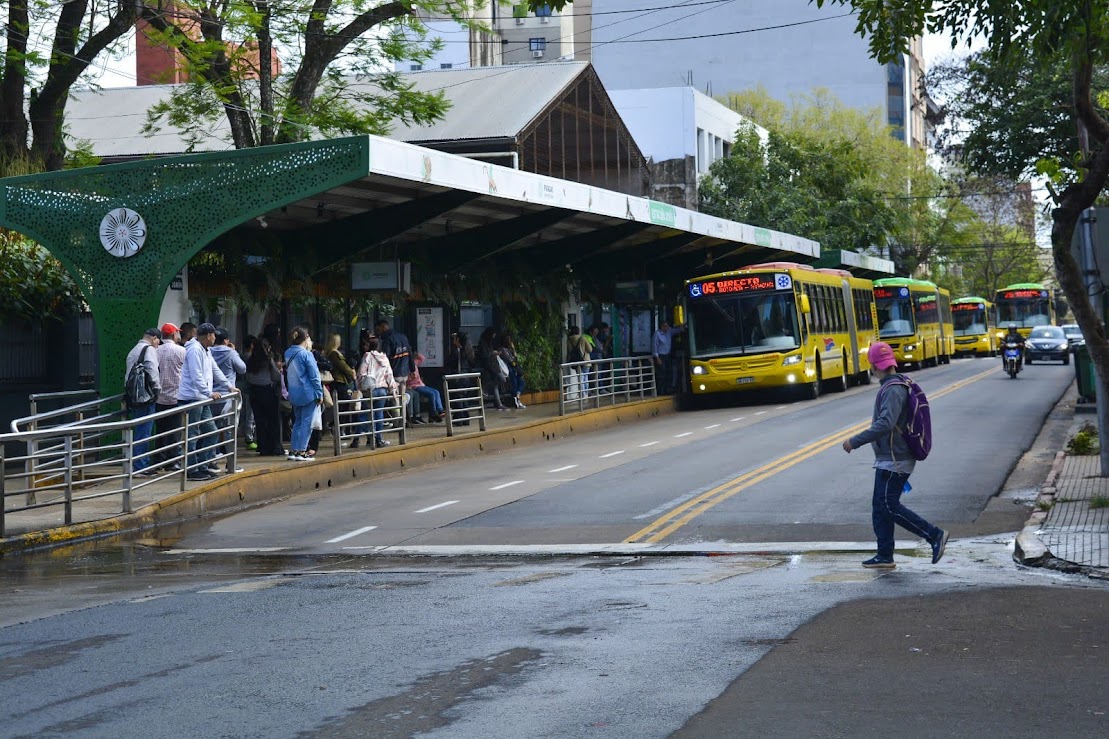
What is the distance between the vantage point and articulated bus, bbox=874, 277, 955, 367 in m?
51.7

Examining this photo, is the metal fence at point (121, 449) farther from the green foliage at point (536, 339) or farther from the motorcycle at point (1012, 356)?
the motorcycle at point (1012, 356)

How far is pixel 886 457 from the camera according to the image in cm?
1105

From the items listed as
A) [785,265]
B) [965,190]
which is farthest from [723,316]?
[965,190]

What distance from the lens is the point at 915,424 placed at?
11.0 metres

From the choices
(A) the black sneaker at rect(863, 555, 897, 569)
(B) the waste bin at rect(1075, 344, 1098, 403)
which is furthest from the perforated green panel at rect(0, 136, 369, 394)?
(B) the waste bin at rect(1075, 344, 1098, 403)

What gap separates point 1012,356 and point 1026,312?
2606 centimetres

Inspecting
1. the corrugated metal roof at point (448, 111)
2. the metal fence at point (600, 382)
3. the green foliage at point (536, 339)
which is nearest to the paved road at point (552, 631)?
the metal fence at point (600, 382)

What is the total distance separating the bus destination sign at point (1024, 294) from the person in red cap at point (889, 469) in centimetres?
5772

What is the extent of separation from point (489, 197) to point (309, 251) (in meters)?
3.19

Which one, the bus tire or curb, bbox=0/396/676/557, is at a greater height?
the bus tire

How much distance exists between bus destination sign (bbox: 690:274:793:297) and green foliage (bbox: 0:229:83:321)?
15276 mm

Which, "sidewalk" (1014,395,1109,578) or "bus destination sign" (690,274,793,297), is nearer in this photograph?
"sidewalk" (1014,395,1109,578)

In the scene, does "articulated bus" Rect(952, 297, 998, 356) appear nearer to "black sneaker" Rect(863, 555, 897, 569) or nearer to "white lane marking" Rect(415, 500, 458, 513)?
"white lane marking" Rect(415, 500, 458, 513)

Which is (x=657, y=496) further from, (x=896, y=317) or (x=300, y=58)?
(x=896, y=317)
